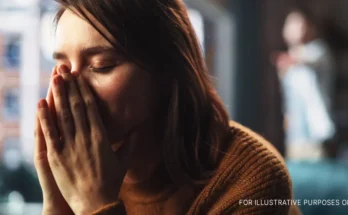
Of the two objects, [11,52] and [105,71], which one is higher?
[105,71]

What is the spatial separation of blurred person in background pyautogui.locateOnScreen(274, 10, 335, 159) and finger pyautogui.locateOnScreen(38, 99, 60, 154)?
45.5 inches

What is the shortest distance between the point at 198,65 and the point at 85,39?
18cm

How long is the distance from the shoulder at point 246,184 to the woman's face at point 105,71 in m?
0.15

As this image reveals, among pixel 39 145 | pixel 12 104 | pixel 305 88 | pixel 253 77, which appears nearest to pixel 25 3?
pixel 12 104

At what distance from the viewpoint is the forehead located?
2.11ft

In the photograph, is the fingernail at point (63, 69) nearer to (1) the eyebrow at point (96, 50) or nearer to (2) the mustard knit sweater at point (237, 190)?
(1) the eyebrow at point (96, 50)

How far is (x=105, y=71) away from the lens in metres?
0.65

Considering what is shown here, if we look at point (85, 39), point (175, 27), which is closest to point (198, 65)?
point (175, 27)

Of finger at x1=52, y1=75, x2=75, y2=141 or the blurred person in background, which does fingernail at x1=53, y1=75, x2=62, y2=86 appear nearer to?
finger at x1=52, y1=75, x2=75, y2=141

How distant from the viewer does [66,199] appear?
656 millimetres

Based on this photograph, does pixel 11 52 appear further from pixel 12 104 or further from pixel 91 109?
pixel 91 109

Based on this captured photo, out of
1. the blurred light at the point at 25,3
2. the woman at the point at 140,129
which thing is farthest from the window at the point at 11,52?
the woman at the point at 140,129

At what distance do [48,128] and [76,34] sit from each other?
13 cm

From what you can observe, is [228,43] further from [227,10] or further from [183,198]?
[183,198]
